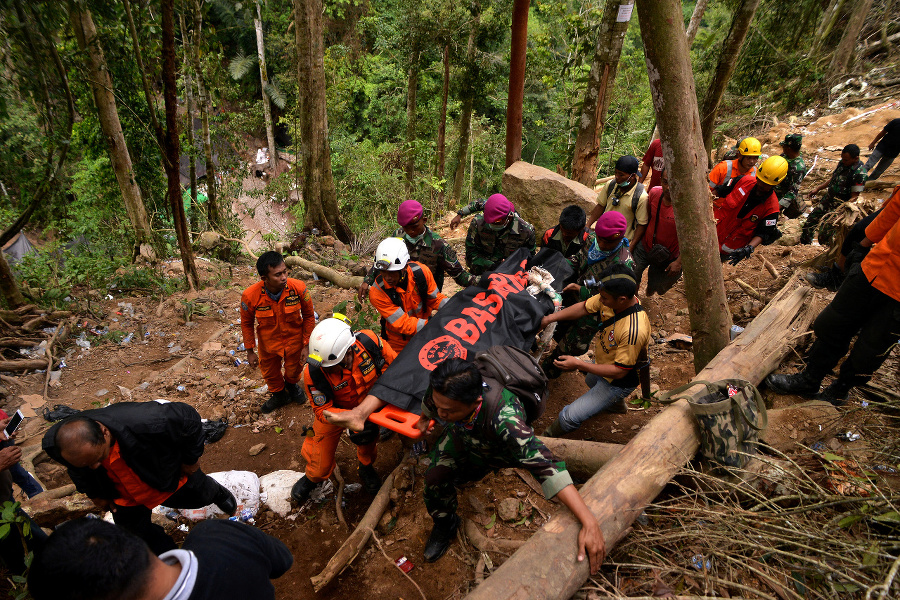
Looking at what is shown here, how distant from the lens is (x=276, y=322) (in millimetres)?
3957

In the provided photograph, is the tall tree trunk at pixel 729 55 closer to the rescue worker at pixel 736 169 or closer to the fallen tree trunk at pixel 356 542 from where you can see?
the rescue worker at pixel 736 169

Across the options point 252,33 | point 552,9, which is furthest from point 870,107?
point 252,33

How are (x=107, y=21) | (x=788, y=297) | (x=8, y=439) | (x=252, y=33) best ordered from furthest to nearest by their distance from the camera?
1. (x=252, y=33)
2. (x=107, y=21)
3. (x=788, y=297)
4. (x=8, y=439)

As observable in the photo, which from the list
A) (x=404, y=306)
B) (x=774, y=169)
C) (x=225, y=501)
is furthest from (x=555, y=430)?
(x=774, y=169)

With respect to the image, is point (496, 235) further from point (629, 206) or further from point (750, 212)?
point (750, 212)

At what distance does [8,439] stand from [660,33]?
4.78 metres

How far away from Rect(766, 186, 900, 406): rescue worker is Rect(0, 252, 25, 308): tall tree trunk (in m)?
7.94

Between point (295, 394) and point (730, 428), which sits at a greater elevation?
point (730, 428)

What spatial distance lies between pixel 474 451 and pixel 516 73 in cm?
487

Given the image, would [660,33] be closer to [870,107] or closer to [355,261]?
[355,261]

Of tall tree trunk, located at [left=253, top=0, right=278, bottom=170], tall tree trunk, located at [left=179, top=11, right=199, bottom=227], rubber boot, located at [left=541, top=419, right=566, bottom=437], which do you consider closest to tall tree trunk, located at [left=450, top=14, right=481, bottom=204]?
tall tree trunk, located at [left=253, top=0, right=278, bottom=170]

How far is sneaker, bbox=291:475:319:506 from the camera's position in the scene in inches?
128

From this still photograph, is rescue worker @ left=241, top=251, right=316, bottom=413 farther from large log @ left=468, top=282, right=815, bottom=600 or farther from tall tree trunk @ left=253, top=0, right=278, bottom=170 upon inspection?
tall tree trunk @ left=253, top=0, right=278, bottom=170

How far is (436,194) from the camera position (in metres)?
13.1
